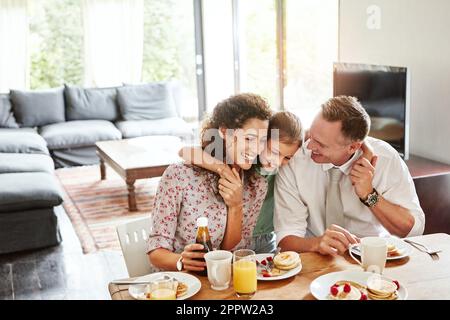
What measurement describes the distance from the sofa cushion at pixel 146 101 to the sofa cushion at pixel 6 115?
1.09 meters

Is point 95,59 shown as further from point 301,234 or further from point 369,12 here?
point 301,234

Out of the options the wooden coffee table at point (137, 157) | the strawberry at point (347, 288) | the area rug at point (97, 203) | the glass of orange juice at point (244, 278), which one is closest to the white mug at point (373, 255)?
the strawberry at point (347, 288)

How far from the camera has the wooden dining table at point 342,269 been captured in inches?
59.0

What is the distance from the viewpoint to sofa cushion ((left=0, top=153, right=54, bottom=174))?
4297mm

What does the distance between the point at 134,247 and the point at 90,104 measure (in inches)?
175

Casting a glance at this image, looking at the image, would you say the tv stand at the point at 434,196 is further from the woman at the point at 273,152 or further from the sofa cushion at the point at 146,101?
the sofa cushion at the point at 146,101

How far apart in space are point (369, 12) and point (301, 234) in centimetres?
254

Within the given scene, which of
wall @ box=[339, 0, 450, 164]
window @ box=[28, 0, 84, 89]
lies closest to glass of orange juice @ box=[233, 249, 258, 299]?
wall @ box=[339, 0, 450, 164]

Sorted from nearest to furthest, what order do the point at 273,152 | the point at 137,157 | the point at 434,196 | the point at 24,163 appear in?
the point at 273,152 → the point at 434,196 → the point at 24,163 → the point at 137,157

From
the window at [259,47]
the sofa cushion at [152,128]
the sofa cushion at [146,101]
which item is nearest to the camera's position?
the sofa cushion at [152,128]

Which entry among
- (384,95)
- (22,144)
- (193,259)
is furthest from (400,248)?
(22,144)

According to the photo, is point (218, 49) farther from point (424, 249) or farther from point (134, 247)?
point (424, 249)

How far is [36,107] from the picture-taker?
238 inches

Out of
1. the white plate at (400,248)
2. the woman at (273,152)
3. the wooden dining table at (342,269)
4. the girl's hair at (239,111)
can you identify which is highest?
the girl's hair at (239,111)
